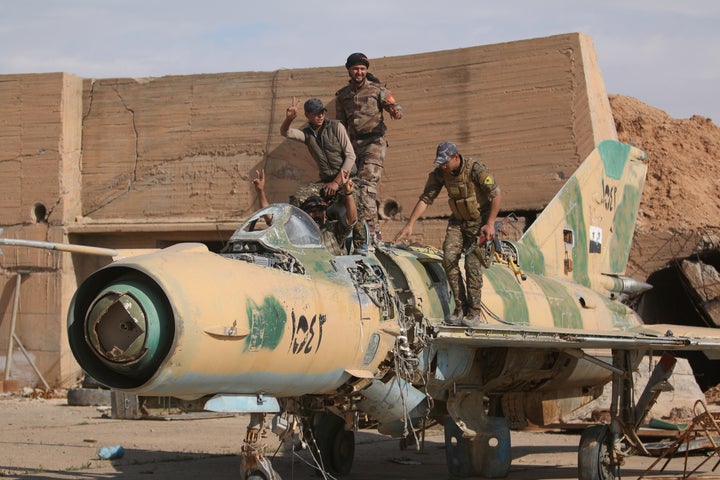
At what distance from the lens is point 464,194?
9352 millimetres

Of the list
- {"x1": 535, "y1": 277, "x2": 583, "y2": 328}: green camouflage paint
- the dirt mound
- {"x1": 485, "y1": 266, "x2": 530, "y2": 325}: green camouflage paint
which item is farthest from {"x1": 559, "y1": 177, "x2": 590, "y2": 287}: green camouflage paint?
the dirt mound

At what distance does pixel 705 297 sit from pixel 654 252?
101 cm

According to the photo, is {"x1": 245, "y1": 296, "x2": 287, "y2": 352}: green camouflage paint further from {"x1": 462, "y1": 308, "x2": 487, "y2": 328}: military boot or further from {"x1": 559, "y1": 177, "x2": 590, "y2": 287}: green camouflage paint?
{"x1": 559, "y1": 177, "x2": 590, "y2": 287}: green camouflage paint

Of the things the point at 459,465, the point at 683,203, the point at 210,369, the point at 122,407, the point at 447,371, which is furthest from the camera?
the point at 683,203

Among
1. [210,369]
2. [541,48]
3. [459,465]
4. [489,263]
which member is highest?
[541,48]

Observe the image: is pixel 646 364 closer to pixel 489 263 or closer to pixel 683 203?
pixel 683 203

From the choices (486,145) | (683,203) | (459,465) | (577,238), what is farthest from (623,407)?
(683,203)

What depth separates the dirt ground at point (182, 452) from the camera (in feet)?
31.9

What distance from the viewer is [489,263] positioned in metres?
9.20

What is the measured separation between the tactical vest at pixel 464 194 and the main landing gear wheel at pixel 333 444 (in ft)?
8.43

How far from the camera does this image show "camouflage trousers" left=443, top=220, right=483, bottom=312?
29.4 feet

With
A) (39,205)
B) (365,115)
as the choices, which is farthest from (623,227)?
(39,205)

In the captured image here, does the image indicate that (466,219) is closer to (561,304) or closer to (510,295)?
(510,295)

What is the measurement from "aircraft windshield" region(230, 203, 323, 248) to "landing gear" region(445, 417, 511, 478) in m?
2.72
